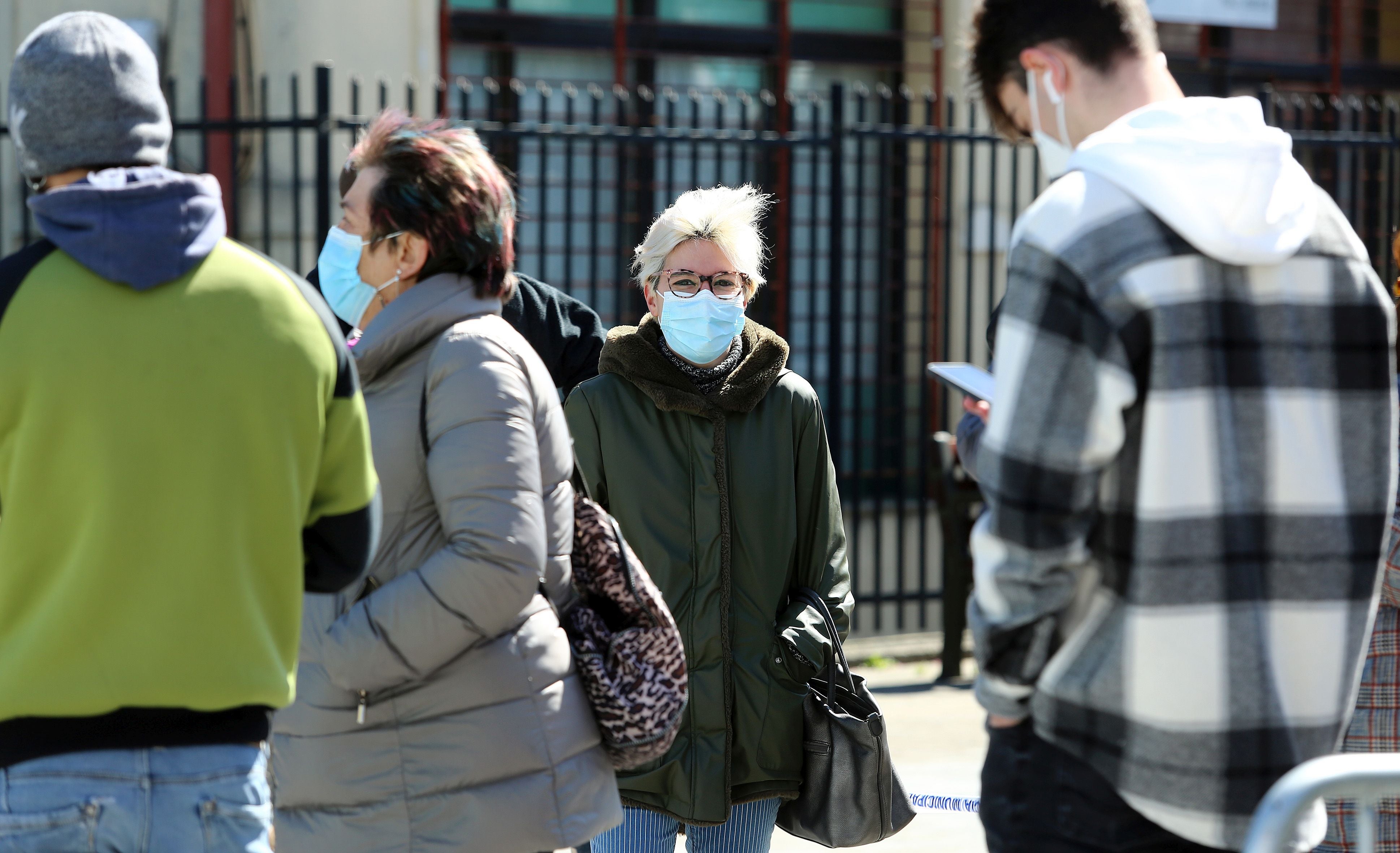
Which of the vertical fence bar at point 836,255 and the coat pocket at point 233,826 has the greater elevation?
the vertical fence bar at point 836,255

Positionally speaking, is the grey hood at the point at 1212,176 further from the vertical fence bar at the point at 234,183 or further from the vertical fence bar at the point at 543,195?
the vertical fence bar at the point at 234,183

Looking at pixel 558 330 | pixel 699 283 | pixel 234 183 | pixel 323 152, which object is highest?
pixel 323 152

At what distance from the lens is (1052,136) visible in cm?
216

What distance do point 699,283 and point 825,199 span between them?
5761 mm

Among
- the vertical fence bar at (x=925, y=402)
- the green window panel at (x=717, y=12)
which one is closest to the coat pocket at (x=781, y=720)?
the vertical fence bar at (x=925, y=402)

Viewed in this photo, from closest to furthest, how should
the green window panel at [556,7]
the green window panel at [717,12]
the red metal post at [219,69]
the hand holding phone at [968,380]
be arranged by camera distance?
the hand holding phone at [968,380], the red metal post at [219,69], the green window panel at [556,7], the green window panel at [717,12]

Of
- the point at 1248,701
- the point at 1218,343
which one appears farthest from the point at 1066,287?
the point at 1248,701

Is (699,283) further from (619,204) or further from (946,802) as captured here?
(619,204)

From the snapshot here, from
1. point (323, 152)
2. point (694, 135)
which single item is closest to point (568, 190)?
point (694, 135)

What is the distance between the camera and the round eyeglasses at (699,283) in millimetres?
3584

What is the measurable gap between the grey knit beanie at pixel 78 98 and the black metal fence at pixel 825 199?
15.1 feet

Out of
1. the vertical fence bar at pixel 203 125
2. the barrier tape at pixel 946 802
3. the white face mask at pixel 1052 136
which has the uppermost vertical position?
the vertical fence bar at pixel 203 125

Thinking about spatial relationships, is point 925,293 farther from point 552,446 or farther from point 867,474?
point 552,446

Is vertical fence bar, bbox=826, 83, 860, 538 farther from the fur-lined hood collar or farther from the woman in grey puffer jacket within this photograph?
the woman in grey puffer jacket
